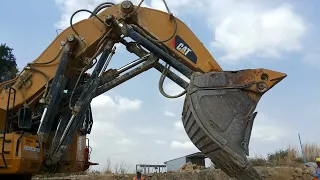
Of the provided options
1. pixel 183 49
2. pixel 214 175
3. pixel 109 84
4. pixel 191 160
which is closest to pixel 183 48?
pixel 183 49

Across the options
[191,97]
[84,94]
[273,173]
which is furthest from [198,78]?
[273,173]

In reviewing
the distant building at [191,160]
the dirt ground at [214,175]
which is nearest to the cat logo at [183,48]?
the dirt ground at [214,175]

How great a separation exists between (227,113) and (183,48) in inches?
62.4

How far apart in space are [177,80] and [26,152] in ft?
9.31

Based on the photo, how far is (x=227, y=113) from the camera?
21.2 feet

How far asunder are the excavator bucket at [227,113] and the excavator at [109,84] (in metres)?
0.02

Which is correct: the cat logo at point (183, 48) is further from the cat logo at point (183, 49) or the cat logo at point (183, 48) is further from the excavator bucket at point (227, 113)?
the excavator bucket at point (227, 113)

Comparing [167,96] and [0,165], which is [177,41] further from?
[0,165]

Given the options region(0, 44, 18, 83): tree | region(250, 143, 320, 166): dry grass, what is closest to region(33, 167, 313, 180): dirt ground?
region(250, 143, 320, 166): dry grass

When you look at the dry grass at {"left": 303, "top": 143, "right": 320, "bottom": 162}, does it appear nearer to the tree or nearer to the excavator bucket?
the excavator bucket

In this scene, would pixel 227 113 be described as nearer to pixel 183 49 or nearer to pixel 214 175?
pixel 183 49

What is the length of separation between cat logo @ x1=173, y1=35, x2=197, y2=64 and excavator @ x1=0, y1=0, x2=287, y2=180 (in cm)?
2

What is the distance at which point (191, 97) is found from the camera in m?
6.74

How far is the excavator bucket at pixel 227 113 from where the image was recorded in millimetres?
6246
